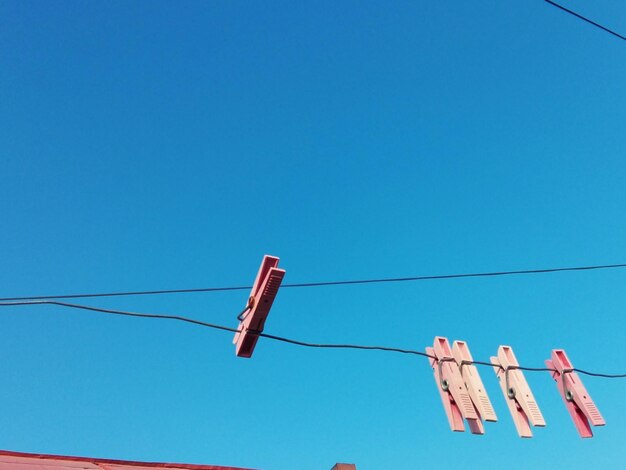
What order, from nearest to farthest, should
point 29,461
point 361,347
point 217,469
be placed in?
point 361,347 → point 29,461 → point 217,469

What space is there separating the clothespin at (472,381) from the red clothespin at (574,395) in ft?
3.28

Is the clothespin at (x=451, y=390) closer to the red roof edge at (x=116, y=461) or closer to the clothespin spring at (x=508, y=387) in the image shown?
the clothespin spring at (x=508, y=387)

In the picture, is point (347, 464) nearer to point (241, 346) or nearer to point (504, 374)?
point (504, 374)

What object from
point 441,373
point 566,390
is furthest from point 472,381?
point 566,390

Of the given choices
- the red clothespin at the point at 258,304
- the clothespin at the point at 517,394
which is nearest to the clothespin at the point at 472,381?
the clothespin at the point at 517,394

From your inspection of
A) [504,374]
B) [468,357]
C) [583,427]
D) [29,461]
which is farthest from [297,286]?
[583,427]

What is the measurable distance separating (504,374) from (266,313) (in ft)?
9.04

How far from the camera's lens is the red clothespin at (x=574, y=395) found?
14.3ft

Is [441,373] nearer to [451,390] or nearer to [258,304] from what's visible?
[451,390]

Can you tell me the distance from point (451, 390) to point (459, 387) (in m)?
0.08

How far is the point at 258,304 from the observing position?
2.89 metres

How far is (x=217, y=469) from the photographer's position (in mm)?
4316

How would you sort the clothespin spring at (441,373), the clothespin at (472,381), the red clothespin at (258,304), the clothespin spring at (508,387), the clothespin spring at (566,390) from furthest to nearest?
1. the clothespin spring at (566,390)
2. the clothespin spring at (508,387)
3. the clothespin spring at (441,373)
4. the clothespin at (472,381)
5. the red clothespin at (258,304)

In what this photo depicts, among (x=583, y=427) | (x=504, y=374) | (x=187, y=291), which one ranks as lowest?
(x=583, y=427)
